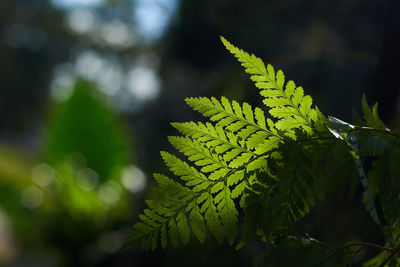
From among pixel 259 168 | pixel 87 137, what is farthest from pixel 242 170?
pixel 87 137

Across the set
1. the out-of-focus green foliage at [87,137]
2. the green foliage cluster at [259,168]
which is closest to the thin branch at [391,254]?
the green foliage cluster at [259,168]

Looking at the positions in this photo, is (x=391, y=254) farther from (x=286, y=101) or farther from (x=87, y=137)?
(x=87, y=137)

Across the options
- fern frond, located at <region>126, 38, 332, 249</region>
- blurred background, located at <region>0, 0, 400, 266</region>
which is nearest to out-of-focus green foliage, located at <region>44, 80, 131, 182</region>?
blurred background, located at <region>0, 0, 400, 266</region>

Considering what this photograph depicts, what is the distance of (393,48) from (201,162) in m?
0.67

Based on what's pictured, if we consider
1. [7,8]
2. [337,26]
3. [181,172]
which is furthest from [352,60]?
[7,8]

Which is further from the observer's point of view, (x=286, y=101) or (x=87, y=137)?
(x=87, y=137)

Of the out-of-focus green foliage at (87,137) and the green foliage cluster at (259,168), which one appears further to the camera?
the out-of-focus green foliage at (87,137)

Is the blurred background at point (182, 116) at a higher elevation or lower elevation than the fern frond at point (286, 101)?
higher

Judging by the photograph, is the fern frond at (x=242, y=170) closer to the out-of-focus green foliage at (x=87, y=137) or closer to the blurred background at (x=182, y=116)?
the blurred background at (x=182, y=116)

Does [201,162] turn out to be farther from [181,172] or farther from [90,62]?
[90,62]

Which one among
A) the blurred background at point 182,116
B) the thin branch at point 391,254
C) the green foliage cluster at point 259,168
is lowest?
the thin branch at point 391,254

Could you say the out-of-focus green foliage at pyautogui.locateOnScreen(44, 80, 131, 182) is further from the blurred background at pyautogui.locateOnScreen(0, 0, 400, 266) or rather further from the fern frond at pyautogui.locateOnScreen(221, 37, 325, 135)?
the fern frond at pyautogui.locateOnScreen(221, 37, 325, 135)

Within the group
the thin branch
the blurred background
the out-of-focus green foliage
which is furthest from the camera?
the out-of-focus green foliage

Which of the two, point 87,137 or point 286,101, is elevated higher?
point 87,137
